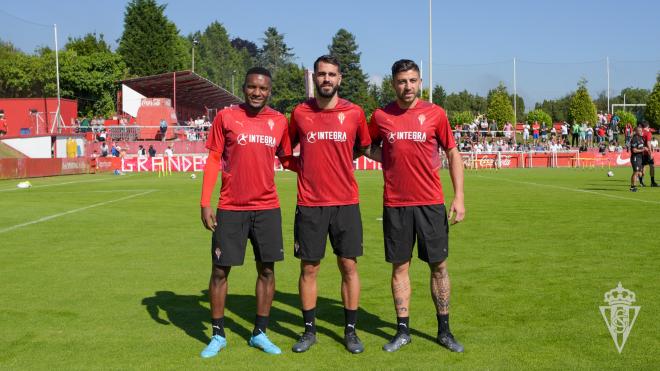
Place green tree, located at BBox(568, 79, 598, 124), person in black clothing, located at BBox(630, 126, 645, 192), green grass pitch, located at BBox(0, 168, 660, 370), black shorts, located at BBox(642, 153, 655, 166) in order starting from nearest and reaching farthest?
green grass pitch, located at BBox(0, 168, 660, 370) < person in black clothing, located at BBox(630, 126, 645, 192) < black shorts, located at BBox(642, 153, 655, 166) < green tree, located at BBox(568, 79, 598, 124)

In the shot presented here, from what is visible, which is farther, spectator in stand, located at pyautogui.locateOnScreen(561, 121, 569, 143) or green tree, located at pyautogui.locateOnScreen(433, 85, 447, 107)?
green tree, located at pyautogui.locateOnScreen(433, 85, 447, 107)

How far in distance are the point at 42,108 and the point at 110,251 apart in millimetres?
53821

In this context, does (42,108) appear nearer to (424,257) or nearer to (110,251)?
(110,251)

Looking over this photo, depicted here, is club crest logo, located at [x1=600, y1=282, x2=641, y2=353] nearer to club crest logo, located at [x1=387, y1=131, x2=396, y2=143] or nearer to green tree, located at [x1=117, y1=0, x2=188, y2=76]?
club crest logo, located at [x1=387, y1=131, x2=396, y2=143]

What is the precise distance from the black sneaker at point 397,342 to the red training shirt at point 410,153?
3.46 feet

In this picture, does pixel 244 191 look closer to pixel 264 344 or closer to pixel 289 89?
pixel 264 344

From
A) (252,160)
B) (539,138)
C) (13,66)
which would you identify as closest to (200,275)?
(252,160)

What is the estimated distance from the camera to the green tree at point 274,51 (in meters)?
159

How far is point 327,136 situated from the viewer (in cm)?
586

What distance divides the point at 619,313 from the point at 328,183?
3.00 meters

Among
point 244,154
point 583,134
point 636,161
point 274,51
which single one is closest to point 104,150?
point 583,134

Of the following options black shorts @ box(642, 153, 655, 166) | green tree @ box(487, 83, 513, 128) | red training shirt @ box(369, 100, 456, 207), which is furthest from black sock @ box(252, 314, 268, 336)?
green tree @ box(487, 83, 513, 128)

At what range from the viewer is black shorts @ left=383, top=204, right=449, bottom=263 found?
5.96m

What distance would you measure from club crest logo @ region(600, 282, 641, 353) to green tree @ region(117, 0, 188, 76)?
3315 inches
